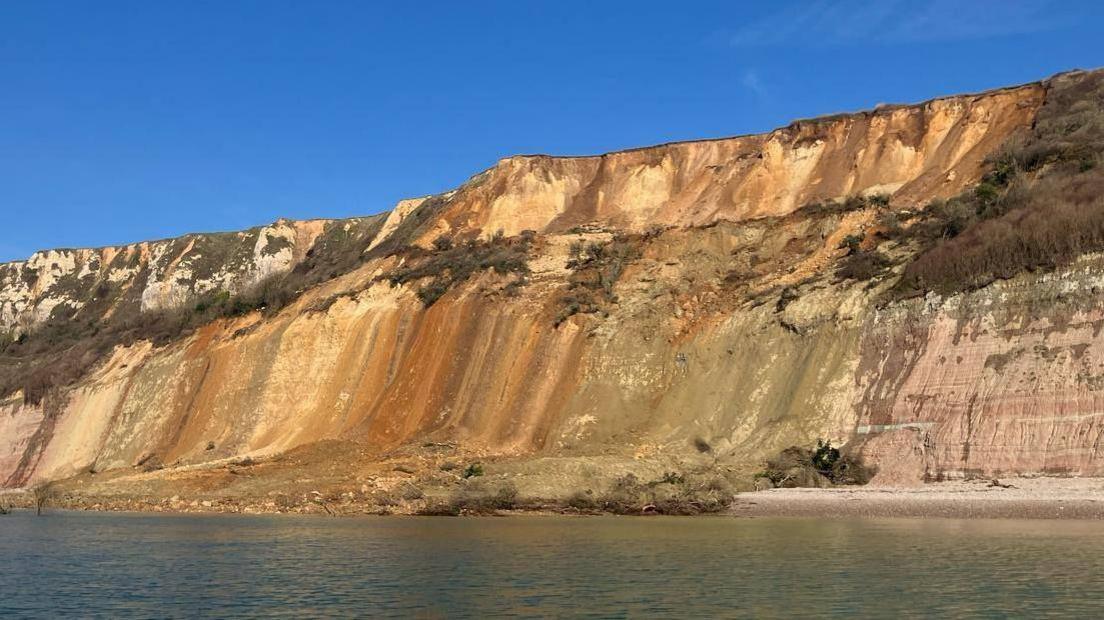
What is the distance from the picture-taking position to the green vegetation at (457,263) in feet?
184

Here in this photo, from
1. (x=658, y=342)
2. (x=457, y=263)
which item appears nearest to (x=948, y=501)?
(x=658, y=342)

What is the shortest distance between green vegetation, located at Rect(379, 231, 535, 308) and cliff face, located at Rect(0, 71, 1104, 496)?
25 centimetres

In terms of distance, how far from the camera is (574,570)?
2128 cm

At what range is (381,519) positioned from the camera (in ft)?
119

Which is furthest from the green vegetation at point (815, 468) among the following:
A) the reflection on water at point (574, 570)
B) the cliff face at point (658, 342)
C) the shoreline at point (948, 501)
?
the reflection on water at point (574, 570)

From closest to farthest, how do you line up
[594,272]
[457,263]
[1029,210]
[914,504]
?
[914,504] < [1029,210] < [594,272] < [457,263]

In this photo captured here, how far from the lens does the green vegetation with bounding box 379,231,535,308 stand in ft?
184

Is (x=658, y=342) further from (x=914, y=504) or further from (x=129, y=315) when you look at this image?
(x=129, y=315)

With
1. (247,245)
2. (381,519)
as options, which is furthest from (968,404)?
(247,245)

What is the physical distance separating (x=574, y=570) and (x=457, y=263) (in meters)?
38.0

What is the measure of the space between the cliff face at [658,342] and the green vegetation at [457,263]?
25 cm

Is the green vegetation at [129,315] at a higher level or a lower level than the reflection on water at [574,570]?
higher

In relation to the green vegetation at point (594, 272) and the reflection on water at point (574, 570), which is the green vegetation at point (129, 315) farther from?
the reflection on water at point (574, 570)

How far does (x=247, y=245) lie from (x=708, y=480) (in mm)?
73808
